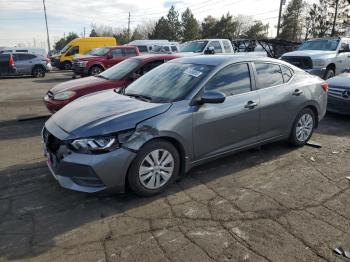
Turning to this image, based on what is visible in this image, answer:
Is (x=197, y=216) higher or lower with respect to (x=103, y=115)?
lower

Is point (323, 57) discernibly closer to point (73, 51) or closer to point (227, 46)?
point (227, 46)

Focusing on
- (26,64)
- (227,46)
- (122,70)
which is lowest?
(26,64)

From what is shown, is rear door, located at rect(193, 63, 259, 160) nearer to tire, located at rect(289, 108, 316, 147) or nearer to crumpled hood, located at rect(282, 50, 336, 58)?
tire, located at rect(289, 108, 316, 147)

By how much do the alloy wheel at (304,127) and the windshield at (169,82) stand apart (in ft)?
6.82

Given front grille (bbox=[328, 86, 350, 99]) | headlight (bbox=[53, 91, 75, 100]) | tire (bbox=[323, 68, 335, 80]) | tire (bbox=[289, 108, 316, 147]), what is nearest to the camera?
tire (bbox=[289, 108, 316, 147])

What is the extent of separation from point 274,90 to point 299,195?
173 centimetres

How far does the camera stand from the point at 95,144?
12.3 feet

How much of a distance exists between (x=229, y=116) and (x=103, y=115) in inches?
65.6

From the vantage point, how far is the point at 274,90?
17.2 ft

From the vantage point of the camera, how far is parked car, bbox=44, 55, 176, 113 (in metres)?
7.25

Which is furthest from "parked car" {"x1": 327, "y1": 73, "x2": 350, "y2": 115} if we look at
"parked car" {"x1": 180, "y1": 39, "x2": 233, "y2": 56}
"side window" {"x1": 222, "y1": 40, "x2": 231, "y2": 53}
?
"side window" {"x1": 222, "y1": 40, "x2": 231, "y2": 53}

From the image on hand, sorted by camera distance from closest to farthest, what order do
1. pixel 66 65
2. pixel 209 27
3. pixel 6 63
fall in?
pixel 6 63 → pixel 66 65 → pixel 209 27

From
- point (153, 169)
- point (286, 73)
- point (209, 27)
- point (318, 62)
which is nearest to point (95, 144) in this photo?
point (153, 169)

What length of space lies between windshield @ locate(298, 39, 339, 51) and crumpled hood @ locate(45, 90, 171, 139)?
37.2ft
